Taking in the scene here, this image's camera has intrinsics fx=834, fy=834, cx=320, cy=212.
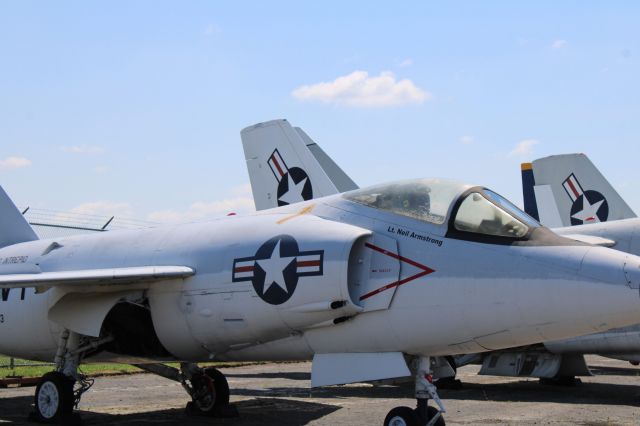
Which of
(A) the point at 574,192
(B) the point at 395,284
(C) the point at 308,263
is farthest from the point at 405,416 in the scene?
(A) the point at 574,192

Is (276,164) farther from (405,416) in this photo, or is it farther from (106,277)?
(405,416)

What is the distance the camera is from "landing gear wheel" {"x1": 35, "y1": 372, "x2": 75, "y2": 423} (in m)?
10.2

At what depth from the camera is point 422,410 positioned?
8.22m

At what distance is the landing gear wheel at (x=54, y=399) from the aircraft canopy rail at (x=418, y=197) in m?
4.33

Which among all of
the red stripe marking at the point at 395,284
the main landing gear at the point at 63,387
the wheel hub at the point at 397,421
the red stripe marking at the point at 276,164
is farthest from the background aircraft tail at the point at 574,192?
the main landing gear at the point at 63,387

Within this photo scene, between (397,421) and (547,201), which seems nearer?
(397,421)

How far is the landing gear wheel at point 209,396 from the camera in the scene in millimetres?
11547

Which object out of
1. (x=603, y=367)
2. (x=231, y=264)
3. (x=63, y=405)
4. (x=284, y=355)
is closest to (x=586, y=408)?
(x=284, y=355)

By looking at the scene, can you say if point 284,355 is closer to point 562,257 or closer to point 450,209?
point 450,209

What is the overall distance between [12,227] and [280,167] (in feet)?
21.4

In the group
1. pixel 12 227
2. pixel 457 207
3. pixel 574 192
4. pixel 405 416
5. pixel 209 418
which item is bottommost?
pixel 209 418

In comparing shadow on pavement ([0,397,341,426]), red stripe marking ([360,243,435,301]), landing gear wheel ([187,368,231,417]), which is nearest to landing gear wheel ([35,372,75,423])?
shadow on pavement ([0,397,341,426])

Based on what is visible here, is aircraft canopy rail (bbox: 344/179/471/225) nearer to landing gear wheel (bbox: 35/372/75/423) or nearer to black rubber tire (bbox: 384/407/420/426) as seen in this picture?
black rubber tire (bbox: 384/407/420/426)

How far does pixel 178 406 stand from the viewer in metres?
12.8
